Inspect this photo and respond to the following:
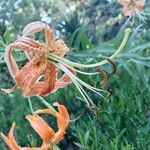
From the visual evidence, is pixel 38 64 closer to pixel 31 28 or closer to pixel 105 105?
pixel 31 28

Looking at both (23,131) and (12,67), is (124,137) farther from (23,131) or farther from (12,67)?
(12,67)

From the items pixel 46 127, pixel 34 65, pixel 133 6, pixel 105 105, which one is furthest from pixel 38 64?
pixel 133 6

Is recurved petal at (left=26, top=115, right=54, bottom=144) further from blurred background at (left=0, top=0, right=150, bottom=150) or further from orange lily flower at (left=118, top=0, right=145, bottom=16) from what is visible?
orange lily flower at (left=118, top=0, right=145, bottom=16)

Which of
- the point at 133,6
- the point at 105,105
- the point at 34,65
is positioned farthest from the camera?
the point at 133,6

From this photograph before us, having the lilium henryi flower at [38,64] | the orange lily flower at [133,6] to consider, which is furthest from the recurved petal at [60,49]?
the orange lily flower at [133,6]

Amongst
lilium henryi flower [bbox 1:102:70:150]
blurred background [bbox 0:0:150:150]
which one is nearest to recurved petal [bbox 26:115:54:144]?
lilium henryi flower [bbox 1:102:70:150]

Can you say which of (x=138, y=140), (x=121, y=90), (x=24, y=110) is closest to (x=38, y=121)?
(x=138, y=140)

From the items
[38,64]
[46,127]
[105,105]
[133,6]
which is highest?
[38,64]
